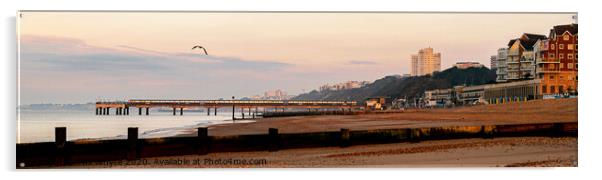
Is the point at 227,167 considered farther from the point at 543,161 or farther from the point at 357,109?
the point at 543,161

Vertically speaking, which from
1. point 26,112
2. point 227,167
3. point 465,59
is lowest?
point 227,167

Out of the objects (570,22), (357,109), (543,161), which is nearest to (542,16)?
(570,22)

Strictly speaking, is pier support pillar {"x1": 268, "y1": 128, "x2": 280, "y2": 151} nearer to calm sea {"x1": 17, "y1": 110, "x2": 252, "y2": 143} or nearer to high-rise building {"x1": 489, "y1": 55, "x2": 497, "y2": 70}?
calm sea {"x1": 17, "y1": 110, "x2": 252, "y2": 143}

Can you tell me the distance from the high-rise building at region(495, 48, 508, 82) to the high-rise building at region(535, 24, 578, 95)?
296 mm

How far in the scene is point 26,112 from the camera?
288 inches

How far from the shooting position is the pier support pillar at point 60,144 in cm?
744

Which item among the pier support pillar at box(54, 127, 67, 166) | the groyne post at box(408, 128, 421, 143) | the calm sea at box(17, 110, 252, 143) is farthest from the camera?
the groyne post at box(408, 128, 421, 143)

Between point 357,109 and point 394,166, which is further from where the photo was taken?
point 357,109

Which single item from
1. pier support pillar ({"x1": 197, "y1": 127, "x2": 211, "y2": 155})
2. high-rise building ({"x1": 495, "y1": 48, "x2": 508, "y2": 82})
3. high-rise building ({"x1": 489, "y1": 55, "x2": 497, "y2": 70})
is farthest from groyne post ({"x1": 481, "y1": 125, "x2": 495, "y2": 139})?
pier support pillar ({"x1": 197, "y1": 127, "x2": 211, "y2": 155})

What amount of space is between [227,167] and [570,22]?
3.35 metres

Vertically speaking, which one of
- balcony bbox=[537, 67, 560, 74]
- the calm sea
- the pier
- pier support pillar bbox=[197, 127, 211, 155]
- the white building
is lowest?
pier support pillar bbox=[197, 127, 211, 155]

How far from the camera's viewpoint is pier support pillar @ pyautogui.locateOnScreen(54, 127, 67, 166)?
7.44 meters

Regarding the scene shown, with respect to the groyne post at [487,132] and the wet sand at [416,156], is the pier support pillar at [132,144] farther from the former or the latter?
the groyne post at [487,132]

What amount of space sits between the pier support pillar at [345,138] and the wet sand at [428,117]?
5cm
